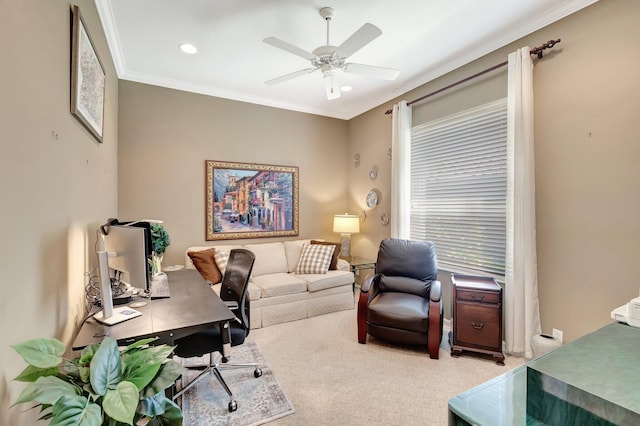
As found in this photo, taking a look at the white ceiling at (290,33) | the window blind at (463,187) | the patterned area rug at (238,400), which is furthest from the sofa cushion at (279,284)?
the white ceiling at (290,33)

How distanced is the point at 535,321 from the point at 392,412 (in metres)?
1.60

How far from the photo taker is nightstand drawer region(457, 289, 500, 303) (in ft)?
8.49

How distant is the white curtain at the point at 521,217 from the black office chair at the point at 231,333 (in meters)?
2.33

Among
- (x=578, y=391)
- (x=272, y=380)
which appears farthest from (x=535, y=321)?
(x=272, y=380)

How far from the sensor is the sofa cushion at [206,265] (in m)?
3.47

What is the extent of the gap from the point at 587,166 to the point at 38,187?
3491 millimetres

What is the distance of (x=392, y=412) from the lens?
196 centimetres

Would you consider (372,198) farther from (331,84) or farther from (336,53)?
(336,53)

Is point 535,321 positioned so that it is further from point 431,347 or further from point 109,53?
point 109,53

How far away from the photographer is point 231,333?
2104 millimetres

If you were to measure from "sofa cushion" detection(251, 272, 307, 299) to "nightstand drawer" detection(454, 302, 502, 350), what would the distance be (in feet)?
5.89

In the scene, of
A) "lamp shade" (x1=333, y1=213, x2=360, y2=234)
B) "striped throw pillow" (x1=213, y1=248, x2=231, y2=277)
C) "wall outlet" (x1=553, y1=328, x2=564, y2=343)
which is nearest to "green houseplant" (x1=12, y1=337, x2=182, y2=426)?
"striped throw pillow" (x1=213, y1=248, x2=231, y2=277)

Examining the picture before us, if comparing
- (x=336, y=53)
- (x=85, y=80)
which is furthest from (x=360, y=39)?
(x=85, y=80)

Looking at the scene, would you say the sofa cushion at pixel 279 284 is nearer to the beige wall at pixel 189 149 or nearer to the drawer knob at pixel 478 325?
the beige wall at pixel 189 149
